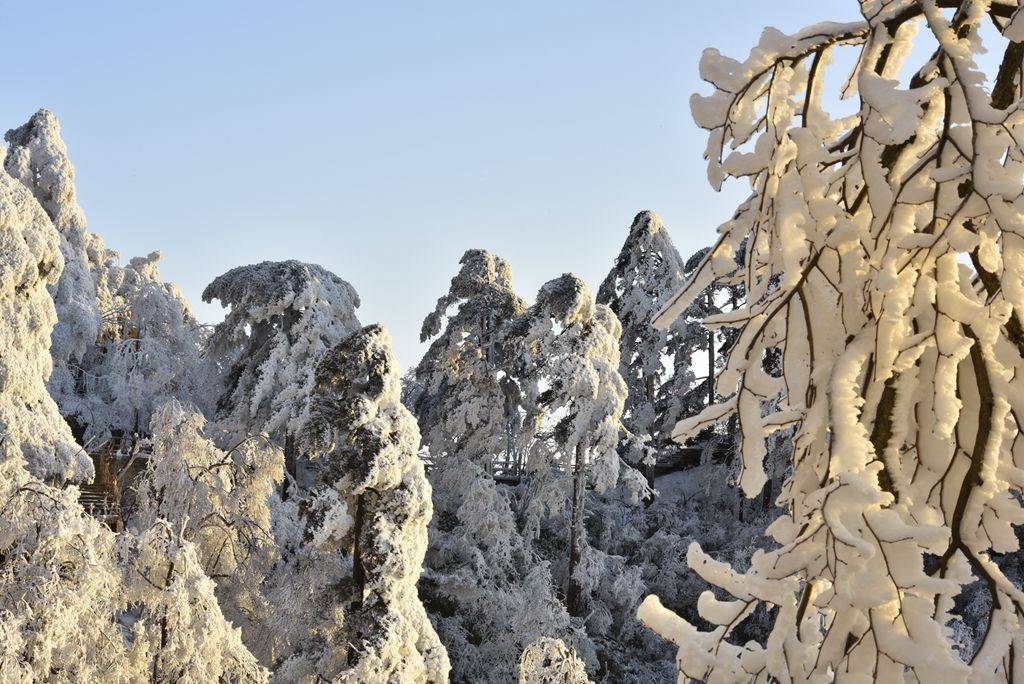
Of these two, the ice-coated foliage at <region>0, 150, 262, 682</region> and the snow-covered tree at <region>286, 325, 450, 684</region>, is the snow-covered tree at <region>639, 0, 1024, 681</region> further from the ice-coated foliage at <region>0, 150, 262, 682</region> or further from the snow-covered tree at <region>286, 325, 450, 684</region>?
the snow-covered tree at <region>286, 325, 450, 684</region>

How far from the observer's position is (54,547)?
7844 mm

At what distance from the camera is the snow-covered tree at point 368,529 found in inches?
375

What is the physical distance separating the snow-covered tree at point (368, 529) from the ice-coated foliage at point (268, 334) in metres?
9.76

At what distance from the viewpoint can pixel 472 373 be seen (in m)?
22.7

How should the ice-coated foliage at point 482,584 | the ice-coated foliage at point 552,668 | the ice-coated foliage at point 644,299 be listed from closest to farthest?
the ice-coated foliage at point 552,668 < the ice-coated foliage at point 482,584 < the ice-coated foliage at point 644,299

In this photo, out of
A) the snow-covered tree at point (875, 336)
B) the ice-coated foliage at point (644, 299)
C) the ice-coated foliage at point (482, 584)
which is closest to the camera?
the snow-covered tree at point (875, 336)

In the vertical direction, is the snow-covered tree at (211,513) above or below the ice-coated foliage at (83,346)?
below

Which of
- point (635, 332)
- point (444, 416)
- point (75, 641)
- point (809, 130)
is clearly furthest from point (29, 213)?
point (635, 332)

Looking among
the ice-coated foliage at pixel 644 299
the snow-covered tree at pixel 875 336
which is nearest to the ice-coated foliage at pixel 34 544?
the snow-covered tree at pixel 875 336

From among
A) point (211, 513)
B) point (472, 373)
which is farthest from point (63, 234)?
point (211, 513)

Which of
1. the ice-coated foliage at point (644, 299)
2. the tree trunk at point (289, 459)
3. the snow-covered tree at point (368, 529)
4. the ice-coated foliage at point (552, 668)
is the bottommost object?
the ice-coated foliage at point (552, 668)

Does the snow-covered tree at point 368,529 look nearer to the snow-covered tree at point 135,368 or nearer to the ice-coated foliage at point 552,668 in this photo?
the ice-coated foliage at point 552,668

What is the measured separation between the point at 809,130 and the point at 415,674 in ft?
28.2

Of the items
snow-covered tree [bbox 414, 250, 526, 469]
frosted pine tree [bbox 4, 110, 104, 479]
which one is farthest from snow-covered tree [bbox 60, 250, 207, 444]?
snow-covered tree [bbox 414, 250, 526, 469]
